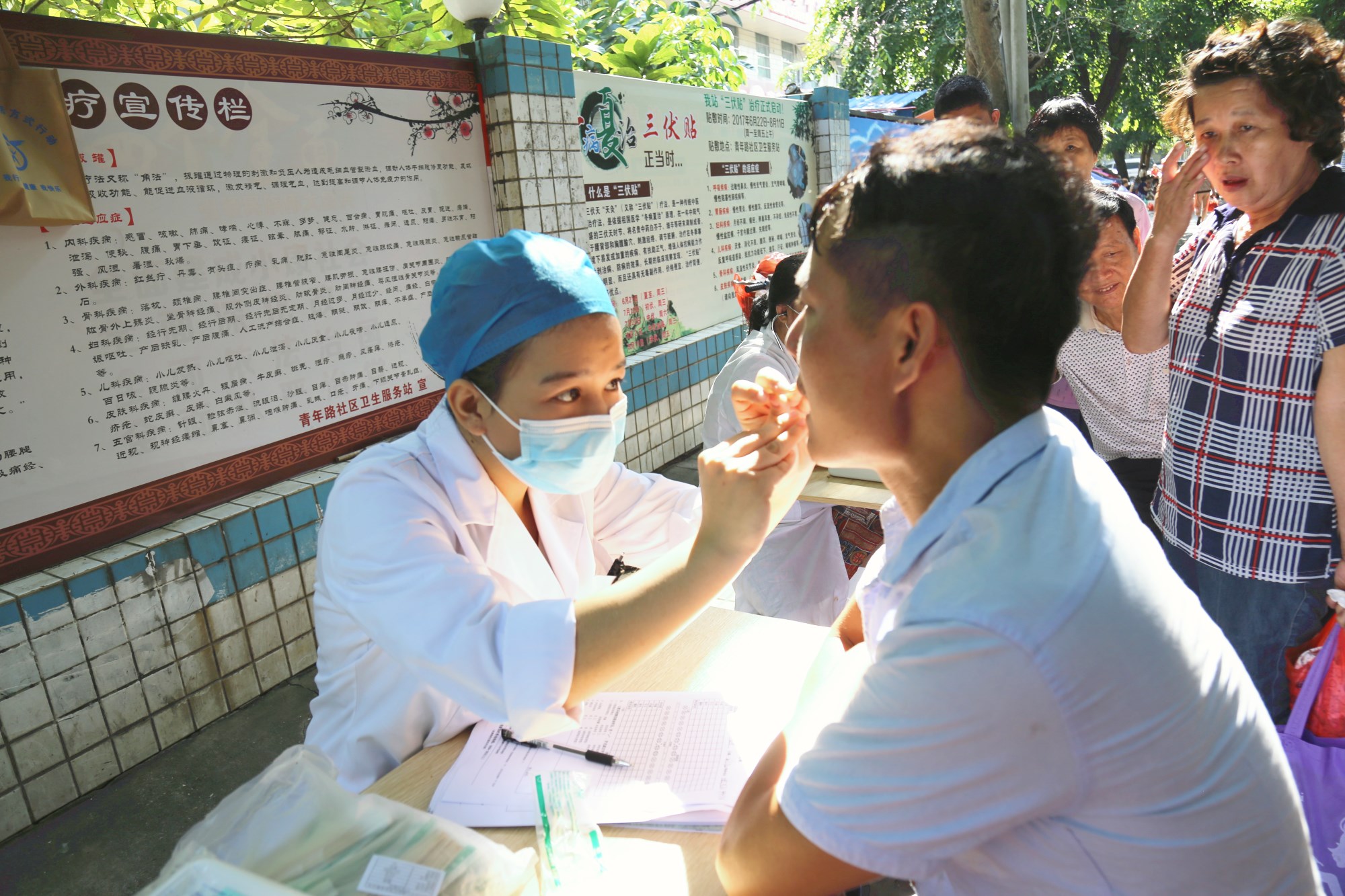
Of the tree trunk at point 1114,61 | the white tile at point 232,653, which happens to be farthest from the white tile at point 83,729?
the tree trunk at point 1114,61

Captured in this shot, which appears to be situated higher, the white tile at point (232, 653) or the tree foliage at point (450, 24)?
the tree foliage at point (450, 24)

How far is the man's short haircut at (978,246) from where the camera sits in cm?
100

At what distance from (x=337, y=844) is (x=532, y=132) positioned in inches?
154

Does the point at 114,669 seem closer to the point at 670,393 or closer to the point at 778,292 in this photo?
the point at 778,292

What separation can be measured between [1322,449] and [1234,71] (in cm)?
100

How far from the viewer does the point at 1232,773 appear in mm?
926

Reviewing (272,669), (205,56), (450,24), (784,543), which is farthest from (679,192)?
(272,669)

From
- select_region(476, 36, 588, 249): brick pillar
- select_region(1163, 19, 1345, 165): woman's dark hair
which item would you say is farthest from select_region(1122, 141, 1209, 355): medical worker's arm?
select_region(476, 36, 588, 249): brick pillar

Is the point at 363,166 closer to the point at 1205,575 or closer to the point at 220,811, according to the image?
the point at 220,811

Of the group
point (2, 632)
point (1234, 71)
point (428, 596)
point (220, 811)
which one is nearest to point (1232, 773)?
point (428, 596)

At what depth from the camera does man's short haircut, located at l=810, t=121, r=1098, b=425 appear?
1.00 metres

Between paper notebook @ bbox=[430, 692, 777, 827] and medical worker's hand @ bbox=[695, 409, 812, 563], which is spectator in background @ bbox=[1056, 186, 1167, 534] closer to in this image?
medical worker's hand @ bbox=[695, 409, 812, 563]

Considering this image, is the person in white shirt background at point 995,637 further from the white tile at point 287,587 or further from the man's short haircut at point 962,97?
the man's short haircut at point 962,97

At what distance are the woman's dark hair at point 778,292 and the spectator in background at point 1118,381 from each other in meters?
1.00
